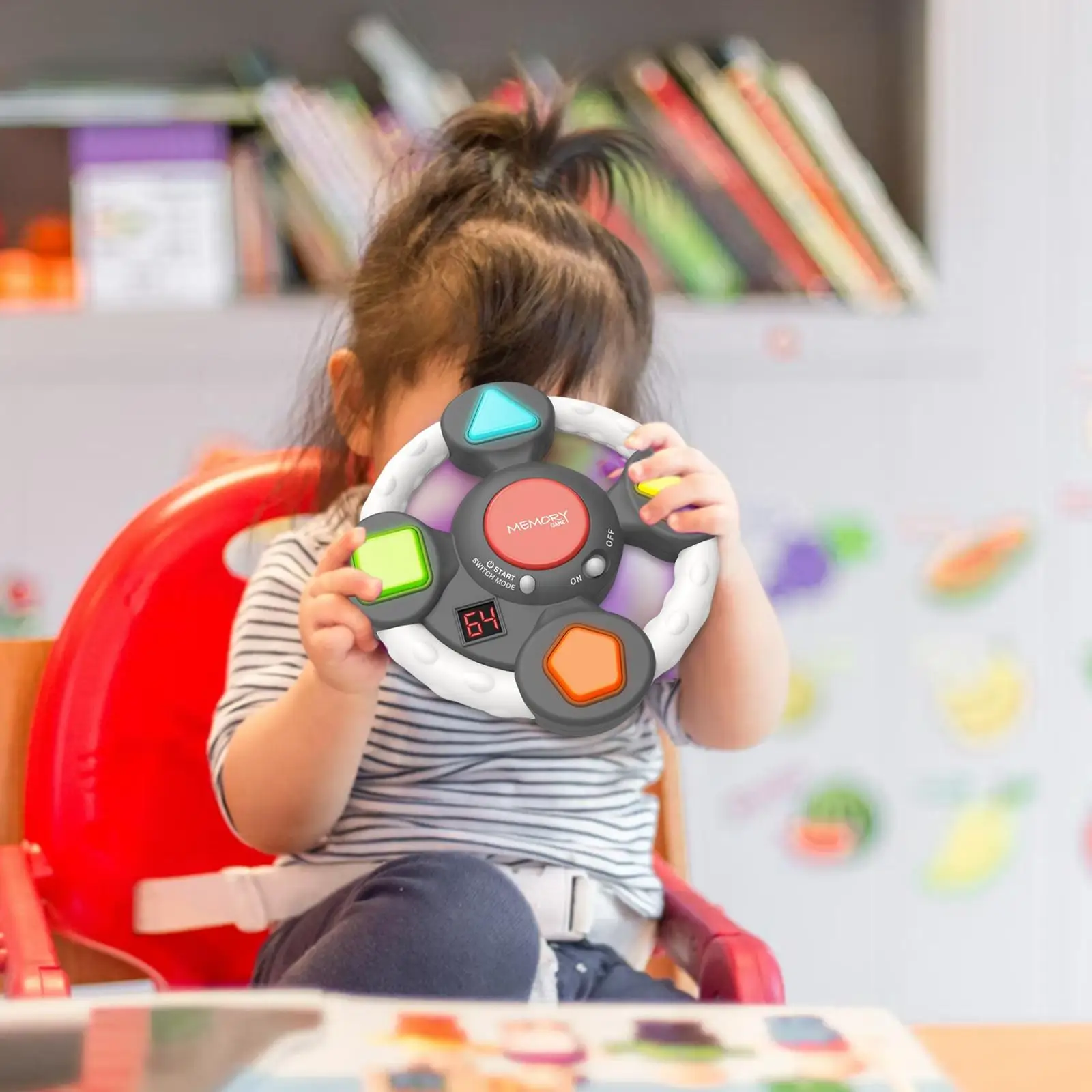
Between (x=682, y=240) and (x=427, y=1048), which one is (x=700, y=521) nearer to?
(x=427, y=1048)

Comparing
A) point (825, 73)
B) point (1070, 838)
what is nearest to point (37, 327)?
point (825, 73)

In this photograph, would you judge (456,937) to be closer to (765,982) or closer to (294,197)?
(765,982)

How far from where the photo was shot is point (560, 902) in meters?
0.68

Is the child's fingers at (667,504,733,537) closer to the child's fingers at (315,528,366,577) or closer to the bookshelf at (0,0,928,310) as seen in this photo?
the child's fingers at (315,528,366,577)

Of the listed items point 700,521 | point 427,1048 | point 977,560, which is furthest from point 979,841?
point 427,1048

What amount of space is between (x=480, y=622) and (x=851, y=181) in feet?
3.40

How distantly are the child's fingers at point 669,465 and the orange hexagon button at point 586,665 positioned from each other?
2.9 inches

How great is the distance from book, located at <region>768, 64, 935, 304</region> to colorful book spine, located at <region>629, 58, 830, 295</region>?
0.07 m

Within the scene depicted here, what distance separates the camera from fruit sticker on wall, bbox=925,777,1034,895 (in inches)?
57.2

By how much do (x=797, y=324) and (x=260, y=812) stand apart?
34.3 inches

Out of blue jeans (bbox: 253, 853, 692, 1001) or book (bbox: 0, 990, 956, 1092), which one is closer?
book (bbox: 0, 990, 956, 1092)

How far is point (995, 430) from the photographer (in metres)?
1.43

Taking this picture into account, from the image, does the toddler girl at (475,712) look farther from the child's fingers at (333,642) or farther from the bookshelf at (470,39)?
the bookshelf at (470,39)

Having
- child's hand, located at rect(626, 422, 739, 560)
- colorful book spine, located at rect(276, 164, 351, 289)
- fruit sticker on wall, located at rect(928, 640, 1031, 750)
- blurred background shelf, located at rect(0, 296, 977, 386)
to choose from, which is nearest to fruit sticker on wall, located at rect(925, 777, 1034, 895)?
fruit sticker on wall, located at rect(928, 640, 1031, 750)
